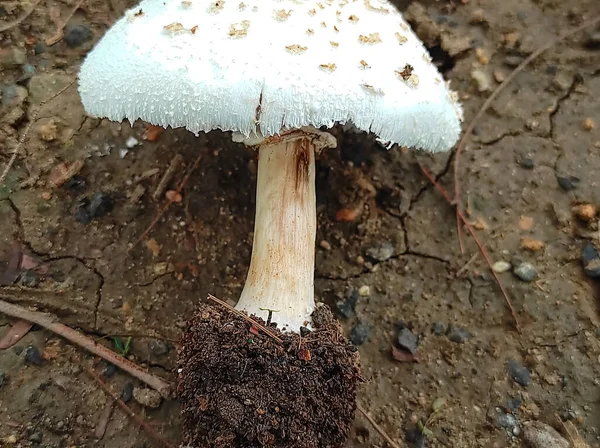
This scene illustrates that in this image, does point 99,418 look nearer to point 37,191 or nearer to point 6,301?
point 6,301

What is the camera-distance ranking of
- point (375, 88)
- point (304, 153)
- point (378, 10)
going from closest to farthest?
point (375, 88) → point (378, 10) → point (304, 153)

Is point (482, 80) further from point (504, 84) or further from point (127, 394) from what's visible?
point (127, 394)

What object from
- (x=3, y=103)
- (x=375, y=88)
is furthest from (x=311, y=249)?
(x=3, y=103)

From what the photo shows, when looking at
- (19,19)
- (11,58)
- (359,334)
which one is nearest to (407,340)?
(359,334)

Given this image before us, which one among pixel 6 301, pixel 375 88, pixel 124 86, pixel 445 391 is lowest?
pixel 6 301

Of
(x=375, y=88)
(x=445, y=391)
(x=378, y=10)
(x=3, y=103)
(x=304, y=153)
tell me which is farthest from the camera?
(x=3, y=103)

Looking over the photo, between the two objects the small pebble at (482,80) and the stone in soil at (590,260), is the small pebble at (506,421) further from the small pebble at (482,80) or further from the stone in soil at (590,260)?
the small pebble at (482,80)

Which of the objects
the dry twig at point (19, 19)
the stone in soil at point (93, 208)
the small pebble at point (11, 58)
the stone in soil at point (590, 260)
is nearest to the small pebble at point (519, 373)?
the stone in soil at point (590, 260)
